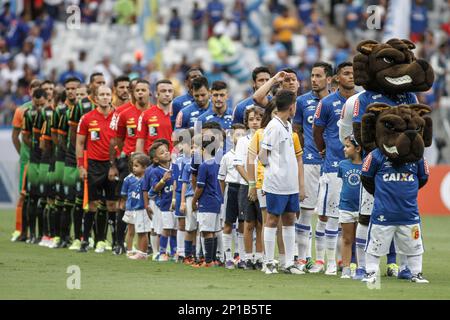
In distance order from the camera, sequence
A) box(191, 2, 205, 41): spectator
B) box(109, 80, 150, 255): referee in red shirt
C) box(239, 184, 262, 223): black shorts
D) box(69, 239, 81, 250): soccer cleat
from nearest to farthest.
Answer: box(239, 184, 262, 223): black shorts, box(109, 80, 150, 255): referee in red shirt, box(69, 239, 81, 250): soccer cleat, box(191, 2, 205, 41): spectator

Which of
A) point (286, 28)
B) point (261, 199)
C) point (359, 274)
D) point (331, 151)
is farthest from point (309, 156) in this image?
point (286, 28)

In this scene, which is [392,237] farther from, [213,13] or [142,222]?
[213,13]

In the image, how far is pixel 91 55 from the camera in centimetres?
3819

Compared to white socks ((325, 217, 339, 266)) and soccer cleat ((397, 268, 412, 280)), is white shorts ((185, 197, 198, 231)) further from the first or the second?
soccer cleat ((397, 268, 412, 280))

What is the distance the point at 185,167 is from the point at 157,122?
1.74m

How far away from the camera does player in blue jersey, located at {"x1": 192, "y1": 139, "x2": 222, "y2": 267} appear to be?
56.2 ft

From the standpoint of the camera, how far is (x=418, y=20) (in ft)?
125

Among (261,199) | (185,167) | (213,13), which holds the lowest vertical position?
(261,199)

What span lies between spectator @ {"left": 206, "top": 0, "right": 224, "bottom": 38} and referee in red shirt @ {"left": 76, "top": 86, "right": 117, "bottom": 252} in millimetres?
19247

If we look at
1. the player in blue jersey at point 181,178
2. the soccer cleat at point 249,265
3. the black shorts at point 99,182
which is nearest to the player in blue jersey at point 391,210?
the soccer cleat at point 249,265

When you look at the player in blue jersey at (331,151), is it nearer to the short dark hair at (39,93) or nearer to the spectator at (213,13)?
the short dark hair at (39,93)

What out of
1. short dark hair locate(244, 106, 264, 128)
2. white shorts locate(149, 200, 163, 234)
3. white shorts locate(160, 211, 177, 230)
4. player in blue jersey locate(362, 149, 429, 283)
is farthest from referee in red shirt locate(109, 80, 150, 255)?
player in blue jersey locate(362, 149, 429, 283)

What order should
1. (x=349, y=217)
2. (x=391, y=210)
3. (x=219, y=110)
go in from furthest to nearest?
(x=219, y=110), (x=349, y=217), (x=391, y=210)
